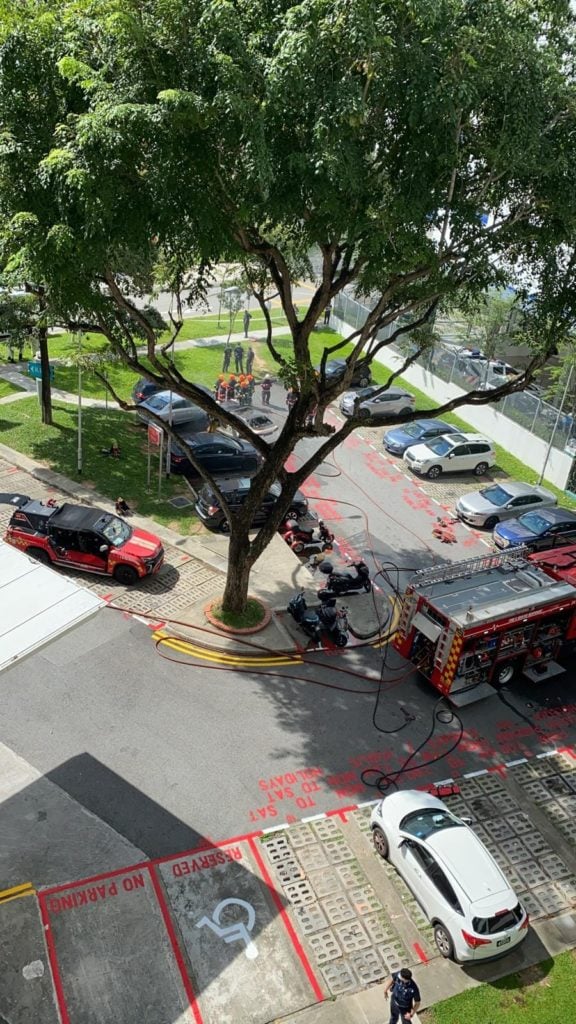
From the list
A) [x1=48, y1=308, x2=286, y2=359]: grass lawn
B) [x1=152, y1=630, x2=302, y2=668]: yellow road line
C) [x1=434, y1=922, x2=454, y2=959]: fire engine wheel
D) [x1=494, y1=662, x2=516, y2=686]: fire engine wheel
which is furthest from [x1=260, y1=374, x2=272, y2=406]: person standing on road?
[x1=434, y1=922, x2=454, y2=959]: fire engine wheel

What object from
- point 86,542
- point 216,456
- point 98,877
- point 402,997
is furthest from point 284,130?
point 216,456

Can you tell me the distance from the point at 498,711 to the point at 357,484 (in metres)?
13.2

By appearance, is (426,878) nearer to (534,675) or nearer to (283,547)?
(534,675)

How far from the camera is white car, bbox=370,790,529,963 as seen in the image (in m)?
12.6

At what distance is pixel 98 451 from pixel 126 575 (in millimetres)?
9362

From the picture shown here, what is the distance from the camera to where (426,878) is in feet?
43.9

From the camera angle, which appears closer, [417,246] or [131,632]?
[417,246]

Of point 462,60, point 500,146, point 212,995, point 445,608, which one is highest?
point 462,60

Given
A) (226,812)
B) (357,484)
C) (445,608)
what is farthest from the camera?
(357,484)

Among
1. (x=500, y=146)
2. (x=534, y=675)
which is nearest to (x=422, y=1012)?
(x=534, y=675)

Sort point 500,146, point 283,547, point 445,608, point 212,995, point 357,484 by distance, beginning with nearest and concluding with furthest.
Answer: point 212,995 < point 500,146 < point 445,608 < point 283,547 < point 357,484

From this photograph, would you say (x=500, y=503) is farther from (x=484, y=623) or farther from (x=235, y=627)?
(x=235, y=627)

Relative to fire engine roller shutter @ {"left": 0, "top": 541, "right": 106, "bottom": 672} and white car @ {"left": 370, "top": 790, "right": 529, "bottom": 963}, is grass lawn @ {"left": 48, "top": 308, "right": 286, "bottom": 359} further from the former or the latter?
white car @ {"left": 370, "top": 790, "right": 529, "bottom": 963}

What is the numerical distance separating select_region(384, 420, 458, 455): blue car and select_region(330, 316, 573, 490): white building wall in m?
3.07
